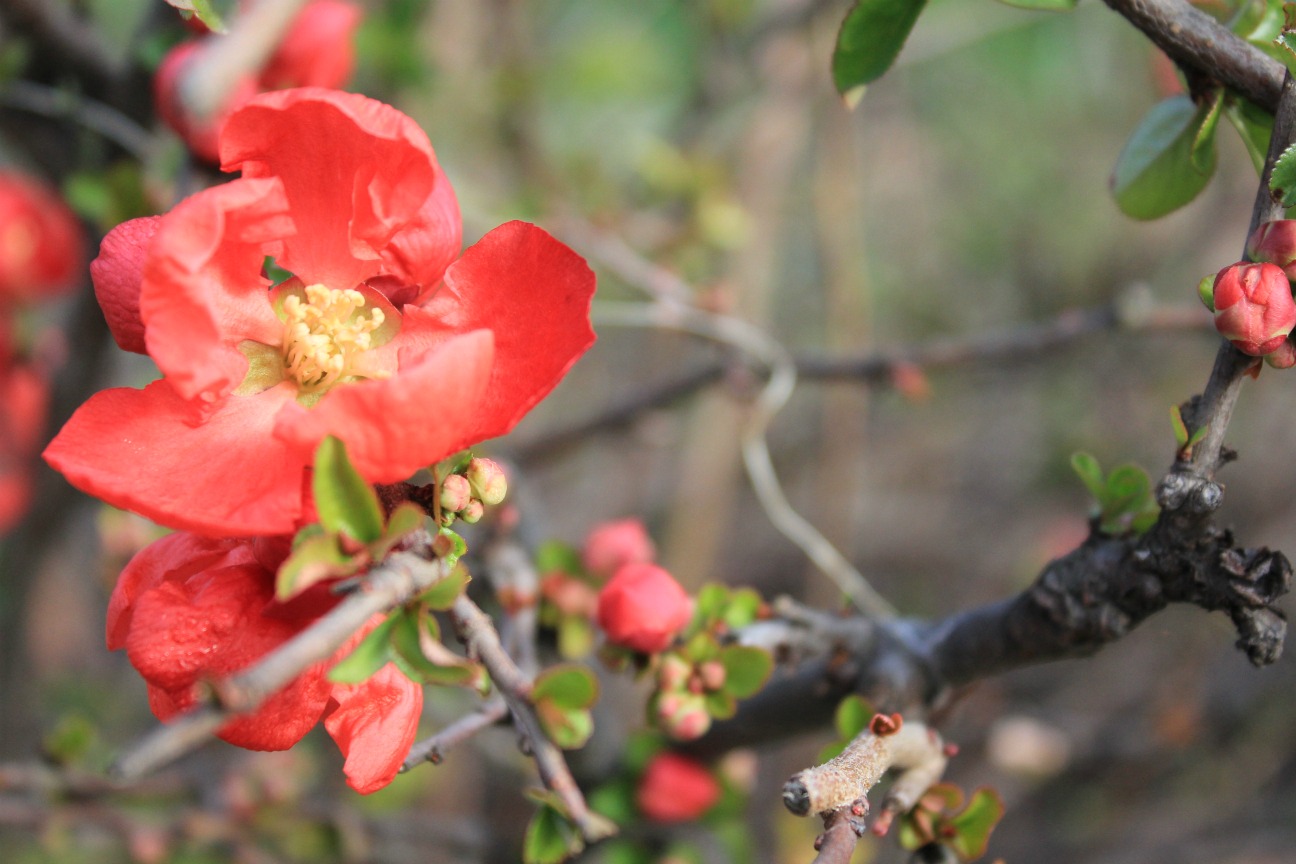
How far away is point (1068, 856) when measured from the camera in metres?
1.91

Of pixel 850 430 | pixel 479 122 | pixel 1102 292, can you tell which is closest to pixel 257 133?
pixel 850 430

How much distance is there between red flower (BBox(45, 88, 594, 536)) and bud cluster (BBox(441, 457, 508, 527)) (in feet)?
0.11

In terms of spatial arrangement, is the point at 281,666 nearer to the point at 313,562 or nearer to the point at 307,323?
the point at 313,562

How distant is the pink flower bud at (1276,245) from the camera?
0.51 meters

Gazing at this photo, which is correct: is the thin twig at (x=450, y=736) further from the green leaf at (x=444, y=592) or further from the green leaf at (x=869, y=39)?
the green leaf at (x=869, y=39)

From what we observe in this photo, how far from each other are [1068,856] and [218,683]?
75.9 inches

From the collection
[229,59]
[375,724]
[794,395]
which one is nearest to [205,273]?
[229,59]

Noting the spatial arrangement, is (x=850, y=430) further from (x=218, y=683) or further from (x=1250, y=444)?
(x=218, y=683)

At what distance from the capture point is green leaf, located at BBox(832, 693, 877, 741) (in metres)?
0.66

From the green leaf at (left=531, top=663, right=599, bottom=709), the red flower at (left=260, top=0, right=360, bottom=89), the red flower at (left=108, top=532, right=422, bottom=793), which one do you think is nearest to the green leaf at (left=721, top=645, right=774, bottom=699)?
the green leaf at (left=531, top=663, right=599, bottom=709)

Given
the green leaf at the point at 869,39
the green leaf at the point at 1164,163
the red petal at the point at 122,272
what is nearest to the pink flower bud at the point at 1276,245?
the green leaf at the point at 1164,163

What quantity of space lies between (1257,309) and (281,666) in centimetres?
47

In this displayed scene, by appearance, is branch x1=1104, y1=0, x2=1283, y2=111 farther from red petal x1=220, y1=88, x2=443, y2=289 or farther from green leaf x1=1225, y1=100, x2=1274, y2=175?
red petal x1=220, y1=88, x2=443, y2=289

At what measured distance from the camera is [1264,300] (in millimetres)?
502
